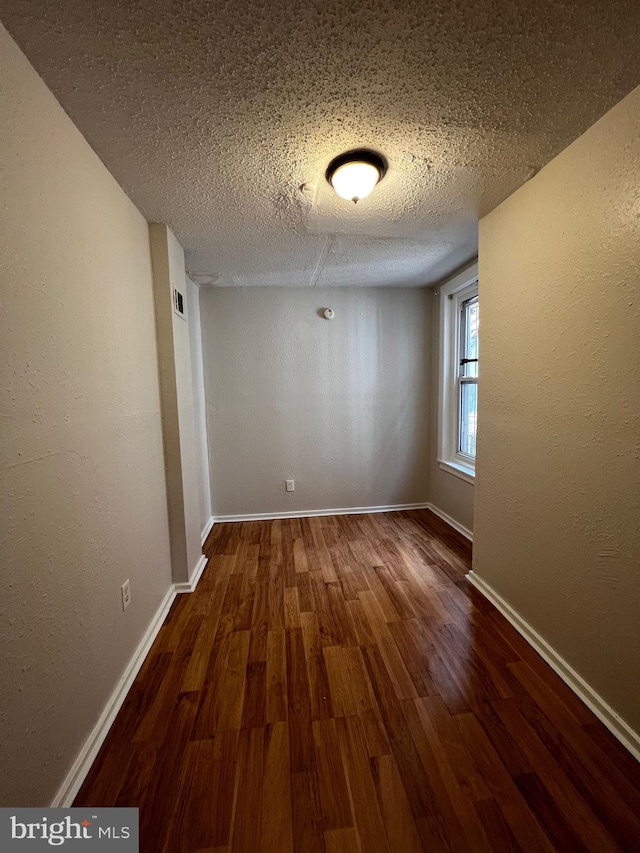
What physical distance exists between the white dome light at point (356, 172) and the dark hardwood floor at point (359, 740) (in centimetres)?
217

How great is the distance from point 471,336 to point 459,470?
122 cm

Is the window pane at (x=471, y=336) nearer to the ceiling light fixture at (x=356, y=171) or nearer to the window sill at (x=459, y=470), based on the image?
the window sill at (x=459, y=470)

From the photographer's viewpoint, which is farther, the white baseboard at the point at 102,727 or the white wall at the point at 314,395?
the white wall at the point at 314,395

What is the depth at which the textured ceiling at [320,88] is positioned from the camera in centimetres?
83

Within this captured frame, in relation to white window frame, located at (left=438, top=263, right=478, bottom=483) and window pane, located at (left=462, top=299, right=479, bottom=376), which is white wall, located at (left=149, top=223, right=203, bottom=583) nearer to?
white window frame, located at (left=438, top=263, right=478, bottom=483)

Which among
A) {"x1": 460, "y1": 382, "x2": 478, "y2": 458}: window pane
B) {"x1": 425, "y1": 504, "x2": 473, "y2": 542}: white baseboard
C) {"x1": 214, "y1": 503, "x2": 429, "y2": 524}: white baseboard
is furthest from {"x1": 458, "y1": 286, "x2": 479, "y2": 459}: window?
{"x1": 214, "y1": 503, "x2": 429, "y2": 524}: white baseboard

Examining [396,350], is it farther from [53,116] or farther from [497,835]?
[497,835]

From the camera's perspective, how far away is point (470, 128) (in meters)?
1.20

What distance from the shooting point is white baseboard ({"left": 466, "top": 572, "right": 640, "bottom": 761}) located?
1.13 metres

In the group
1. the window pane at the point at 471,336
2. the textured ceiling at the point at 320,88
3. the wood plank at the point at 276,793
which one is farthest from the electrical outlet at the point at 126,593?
the window pane at the point at 471,336

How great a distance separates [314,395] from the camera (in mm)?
3176

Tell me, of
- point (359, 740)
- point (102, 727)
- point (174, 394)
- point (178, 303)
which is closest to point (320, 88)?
point (178, 303)

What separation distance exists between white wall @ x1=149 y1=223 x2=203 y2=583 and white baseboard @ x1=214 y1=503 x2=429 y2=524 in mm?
995

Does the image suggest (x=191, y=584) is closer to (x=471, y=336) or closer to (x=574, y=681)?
(x=574, y=681)
